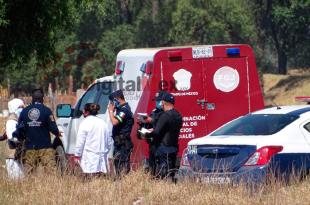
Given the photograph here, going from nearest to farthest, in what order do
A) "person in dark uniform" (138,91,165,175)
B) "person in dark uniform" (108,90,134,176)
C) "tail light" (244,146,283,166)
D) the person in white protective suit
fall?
"tail light" (244,146,283,166) → the person in white protective suit → "person in dark uniform" (138,91,165,175) → "person in dark uniform" (108,90,134,176)

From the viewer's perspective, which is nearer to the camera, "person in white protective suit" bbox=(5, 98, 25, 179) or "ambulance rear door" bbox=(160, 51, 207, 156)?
"person in white protective suit" bbox=(5, 98, 25, 179)

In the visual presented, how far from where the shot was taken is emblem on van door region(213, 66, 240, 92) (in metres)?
15.7

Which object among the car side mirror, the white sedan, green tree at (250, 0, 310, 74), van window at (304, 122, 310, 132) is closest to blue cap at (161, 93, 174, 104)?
the white sedan

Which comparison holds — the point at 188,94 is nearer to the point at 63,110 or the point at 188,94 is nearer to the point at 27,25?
the point at 63,110

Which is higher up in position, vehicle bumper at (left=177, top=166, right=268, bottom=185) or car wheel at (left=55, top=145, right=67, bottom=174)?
vehicle bumper at (left=177, top=166, right=268, bottom=185)

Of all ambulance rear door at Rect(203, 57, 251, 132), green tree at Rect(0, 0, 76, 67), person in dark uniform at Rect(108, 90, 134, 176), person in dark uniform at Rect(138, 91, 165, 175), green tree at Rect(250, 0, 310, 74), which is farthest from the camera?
A: green tree at Rect(250, 0, 310, 74)

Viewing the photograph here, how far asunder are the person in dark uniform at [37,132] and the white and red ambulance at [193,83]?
165cm

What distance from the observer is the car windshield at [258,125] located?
12.6 meters

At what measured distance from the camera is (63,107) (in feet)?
54.4

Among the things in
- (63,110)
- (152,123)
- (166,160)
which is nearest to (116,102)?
(152,123)

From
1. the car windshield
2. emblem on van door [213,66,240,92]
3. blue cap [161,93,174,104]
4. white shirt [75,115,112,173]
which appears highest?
emblem on van door [213,66,240,92]

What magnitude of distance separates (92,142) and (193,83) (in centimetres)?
284

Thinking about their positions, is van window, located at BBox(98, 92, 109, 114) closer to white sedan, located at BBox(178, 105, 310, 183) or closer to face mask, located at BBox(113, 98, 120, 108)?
face mask, located at BBox(113, 98, 120, 108)

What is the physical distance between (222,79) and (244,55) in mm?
637
